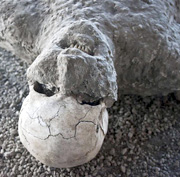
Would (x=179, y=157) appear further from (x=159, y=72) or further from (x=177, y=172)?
(x=159, y=72)

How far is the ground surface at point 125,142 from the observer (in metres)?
1.28

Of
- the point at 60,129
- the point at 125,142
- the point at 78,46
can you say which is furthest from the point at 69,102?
the point at 125,142

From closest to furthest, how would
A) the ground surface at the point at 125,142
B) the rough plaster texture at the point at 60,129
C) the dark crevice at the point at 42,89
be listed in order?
the rough plaster texture at the point at 60,129
the dark crevice at the point at 42,89
the ground surface at the point at 125,142

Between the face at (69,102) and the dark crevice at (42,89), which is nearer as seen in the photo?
the face at (69,102)

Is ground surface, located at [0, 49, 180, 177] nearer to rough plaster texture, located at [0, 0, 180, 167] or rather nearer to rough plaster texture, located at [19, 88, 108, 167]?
rough plaster texture, located at [0, 0, 180, 167]

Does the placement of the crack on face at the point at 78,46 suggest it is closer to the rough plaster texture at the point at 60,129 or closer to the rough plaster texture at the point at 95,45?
the rough plaster texture at the point at 95,45

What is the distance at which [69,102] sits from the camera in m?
0.99

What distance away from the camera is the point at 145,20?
131 centimetres

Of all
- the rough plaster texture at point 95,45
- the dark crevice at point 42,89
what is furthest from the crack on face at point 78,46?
the dark crevice at point 42,89

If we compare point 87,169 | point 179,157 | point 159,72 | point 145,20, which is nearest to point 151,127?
point 179,157

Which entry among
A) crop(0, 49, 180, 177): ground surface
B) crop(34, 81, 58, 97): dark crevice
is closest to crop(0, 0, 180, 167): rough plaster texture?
crop(34, 81, 58, 97): dark crevice

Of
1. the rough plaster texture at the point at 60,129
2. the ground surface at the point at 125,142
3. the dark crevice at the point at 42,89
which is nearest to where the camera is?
the rough plaster texture at the point at 60,129

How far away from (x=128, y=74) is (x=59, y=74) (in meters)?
0.52

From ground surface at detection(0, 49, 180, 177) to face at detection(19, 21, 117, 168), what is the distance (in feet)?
0.92
